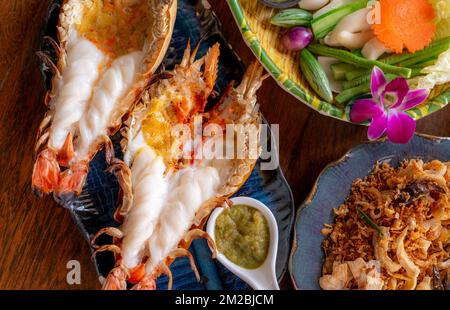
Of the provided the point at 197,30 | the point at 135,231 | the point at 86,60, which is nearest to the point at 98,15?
the point at 86,60

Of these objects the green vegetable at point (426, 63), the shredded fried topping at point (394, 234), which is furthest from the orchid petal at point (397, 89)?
the shredded fried topping at point (394, 234)

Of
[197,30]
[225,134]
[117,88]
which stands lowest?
[225,134]

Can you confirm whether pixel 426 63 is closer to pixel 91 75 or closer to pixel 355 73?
pixel 355 73

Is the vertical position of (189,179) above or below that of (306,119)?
below

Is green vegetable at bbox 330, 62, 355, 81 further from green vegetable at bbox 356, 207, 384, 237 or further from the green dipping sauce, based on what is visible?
the green dipping sauce

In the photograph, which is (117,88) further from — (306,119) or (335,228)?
(335,228)
